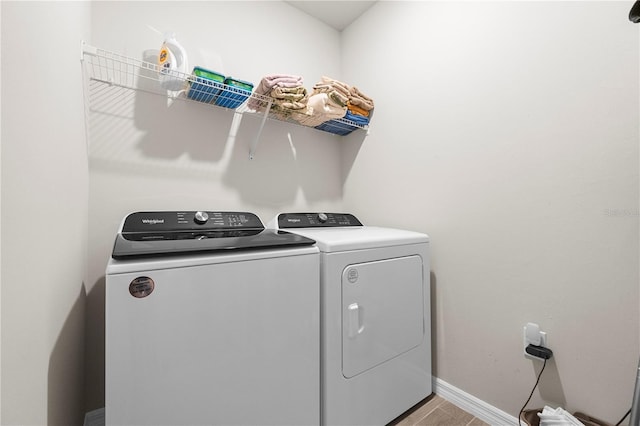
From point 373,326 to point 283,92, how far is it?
1.28 m

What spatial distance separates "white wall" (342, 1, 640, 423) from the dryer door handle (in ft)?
2.18

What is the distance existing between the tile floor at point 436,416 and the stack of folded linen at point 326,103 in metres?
1.75

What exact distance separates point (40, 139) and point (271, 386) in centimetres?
99

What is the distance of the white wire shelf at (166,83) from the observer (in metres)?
1.36

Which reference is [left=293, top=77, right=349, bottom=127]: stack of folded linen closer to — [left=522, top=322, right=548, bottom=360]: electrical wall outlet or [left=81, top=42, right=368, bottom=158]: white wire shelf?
[left=81, top=42, right=368, bottom=158]: white wire shelf

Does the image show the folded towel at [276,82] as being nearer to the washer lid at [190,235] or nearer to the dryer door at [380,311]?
the washer lid at [190,235]

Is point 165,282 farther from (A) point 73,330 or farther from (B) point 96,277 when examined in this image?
(B) point 96,277

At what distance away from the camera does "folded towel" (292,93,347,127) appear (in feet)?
5.57

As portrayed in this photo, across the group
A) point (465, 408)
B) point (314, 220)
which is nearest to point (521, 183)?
point (314, 220)

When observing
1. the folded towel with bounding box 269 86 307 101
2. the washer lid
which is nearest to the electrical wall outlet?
the washer lid

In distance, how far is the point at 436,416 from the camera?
1465mm

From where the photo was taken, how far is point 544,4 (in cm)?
124

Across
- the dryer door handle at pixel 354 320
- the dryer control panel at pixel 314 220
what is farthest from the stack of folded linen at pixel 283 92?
the dryer door handle at pixel 354 320

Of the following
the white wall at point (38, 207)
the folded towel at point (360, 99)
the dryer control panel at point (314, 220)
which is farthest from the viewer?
the folded towel at point (360, 99)
